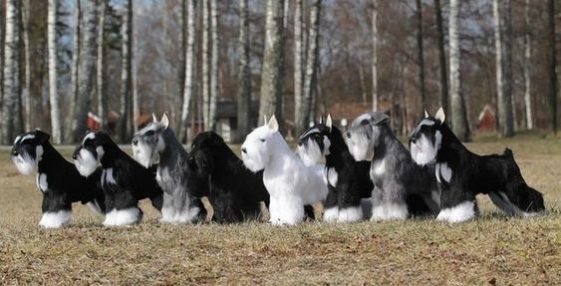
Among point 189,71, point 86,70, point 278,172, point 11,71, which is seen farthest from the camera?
point 189,71

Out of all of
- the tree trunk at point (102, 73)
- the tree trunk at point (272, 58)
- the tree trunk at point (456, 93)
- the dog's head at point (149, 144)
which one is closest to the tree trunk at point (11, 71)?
the tree trunk at point (272, 58)

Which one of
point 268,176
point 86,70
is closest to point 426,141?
point 268,176

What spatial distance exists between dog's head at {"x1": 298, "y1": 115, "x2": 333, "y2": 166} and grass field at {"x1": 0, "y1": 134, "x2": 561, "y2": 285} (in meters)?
0.85

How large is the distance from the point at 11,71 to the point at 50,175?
16.8m

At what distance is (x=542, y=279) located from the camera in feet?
22.0

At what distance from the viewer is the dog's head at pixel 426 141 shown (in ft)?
28.9

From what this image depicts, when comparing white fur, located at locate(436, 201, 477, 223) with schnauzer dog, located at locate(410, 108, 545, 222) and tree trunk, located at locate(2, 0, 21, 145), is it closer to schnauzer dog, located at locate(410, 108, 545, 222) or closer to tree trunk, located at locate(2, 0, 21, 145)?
schnauzer dog, located at locate(410, 108, 545, 222)

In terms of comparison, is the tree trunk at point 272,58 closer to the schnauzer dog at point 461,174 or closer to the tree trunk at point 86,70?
the tree trunk at point 86,70

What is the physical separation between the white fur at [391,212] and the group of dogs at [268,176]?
1 centimetres

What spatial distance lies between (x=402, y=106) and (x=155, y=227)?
206ft

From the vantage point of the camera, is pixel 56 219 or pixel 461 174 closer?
pixel 461 174

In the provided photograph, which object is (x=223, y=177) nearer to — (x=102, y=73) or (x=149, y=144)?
(x=149, y=144)

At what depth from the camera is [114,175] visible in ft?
32.1

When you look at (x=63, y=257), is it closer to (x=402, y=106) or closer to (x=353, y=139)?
(x=353, y=139)
